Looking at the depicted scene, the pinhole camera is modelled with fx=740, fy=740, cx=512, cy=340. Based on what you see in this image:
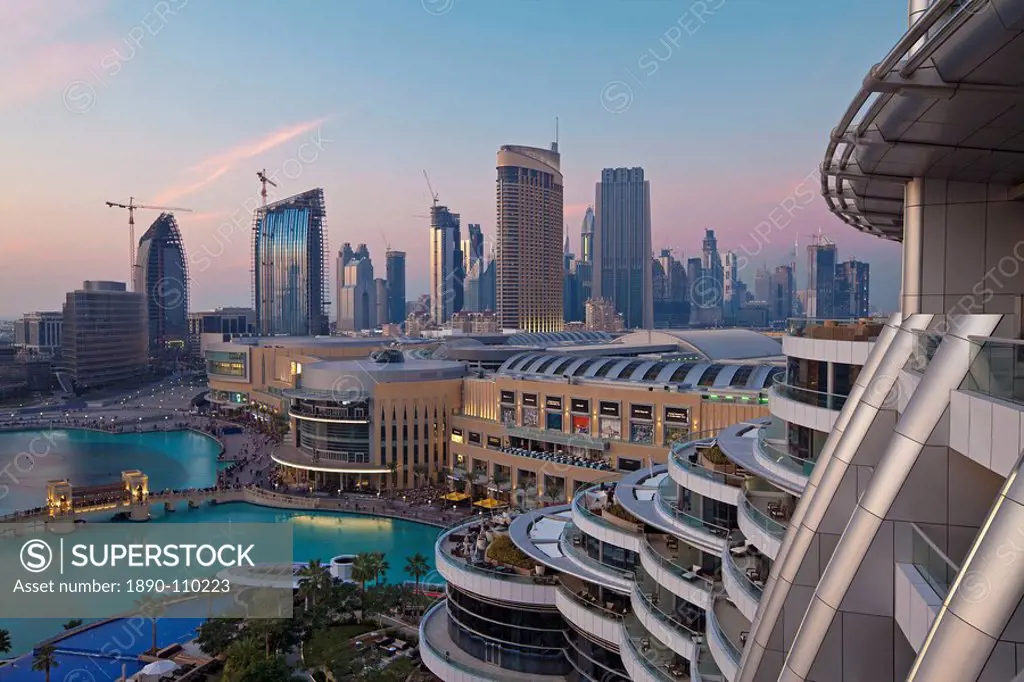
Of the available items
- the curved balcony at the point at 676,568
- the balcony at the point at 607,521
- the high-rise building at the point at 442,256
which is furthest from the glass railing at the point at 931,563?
the high-rise building at the point at 442,256

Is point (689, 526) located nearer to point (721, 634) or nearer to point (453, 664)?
point (721, 634)

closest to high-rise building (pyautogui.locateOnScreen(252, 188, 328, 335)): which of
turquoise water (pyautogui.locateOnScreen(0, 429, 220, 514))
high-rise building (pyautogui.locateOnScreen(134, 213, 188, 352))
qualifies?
high-rise building (pyautogui.locateOnScreen(134, 213, 188, 352))

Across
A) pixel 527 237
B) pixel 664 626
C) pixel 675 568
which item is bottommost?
pixel 664 626

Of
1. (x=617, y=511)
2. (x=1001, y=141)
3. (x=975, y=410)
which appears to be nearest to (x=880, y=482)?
(x=975, y=410)

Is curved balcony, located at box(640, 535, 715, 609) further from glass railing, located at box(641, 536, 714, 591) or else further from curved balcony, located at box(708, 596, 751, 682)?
curved balcony, located at box(708, 596, 751, 682)

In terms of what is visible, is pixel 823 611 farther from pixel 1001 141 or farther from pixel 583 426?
pixel 583 426

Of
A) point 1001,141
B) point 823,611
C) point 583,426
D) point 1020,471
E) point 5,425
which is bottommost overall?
point 5,425

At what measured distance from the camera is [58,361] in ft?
319

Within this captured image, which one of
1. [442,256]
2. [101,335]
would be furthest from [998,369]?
[442,256]

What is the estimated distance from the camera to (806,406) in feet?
29.9

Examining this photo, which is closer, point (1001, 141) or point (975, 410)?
point (975, 410)

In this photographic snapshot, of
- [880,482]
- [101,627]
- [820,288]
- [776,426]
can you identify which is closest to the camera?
[880,482]

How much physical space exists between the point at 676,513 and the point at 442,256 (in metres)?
182

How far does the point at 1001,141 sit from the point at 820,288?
321 feet
